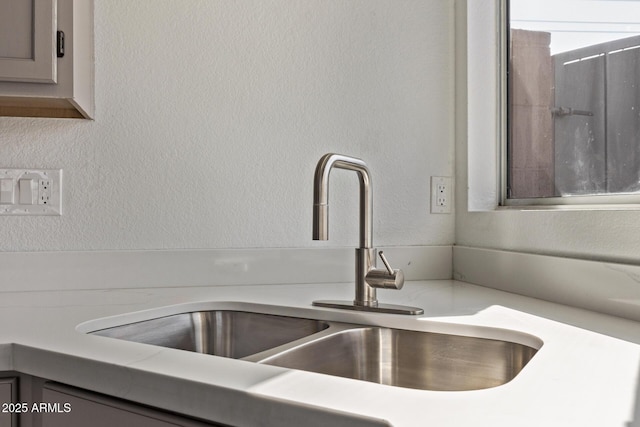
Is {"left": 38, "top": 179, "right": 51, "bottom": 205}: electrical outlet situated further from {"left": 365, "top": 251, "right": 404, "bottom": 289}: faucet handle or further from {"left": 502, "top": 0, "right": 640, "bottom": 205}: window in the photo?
{"left": 502, "top": 0, "right": 640, "bottom": 205}: window

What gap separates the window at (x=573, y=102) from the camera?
109 centimetres

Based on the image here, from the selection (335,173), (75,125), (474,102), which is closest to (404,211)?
(335,173)

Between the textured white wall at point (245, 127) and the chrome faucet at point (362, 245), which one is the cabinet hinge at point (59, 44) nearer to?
the textured white wall at point (245, 127)

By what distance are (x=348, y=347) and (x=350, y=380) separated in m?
0.38

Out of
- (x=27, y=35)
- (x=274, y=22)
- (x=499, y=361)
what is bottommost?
(x=499, y=361)

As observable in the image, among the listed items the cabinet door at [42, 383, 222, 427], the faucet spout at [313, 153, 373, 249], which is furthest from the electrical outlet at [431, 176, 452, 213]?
the cabinet door at [42, 383, 222, 427]

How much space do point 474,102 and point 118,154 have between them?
1.02 meters

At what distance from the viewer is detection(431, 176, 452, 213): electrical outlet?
1582 millimetres

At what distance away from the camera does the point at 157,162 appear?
1.40m

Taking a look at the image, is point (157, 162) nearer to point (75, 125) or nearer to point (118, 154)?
point (118, 154)

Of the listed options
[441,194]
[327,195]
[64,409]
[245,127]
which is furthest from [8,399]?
[441,194]

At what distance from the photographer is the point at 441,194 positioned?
159 centimetres

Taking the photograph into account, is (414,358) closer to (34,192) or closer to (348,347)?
(348,347)

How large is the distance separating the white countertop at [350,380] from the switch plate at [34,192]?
33cm
